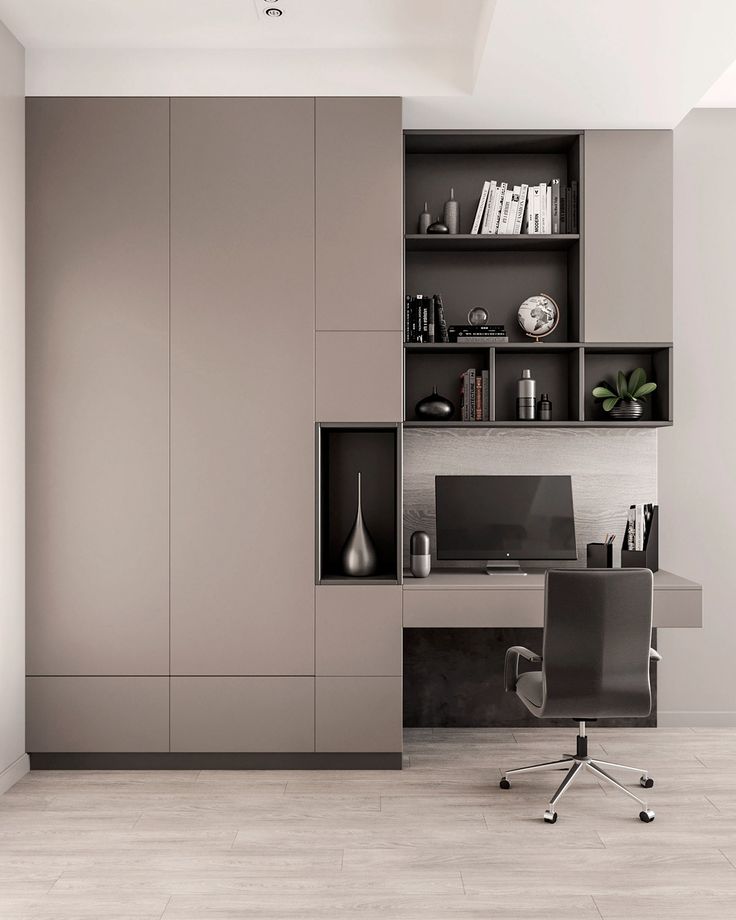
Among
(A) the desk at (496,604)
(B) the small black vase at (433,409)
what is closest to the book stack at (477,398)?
(B) the small black vase at (433,409)

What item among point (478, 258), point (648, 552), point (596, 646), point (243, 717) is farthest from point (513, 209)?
point (243, 717)

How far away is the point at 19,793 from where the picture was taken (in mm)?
3447

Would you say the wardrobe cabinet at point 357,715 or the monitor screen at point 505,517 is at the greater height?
the monitor screen at point 505,517

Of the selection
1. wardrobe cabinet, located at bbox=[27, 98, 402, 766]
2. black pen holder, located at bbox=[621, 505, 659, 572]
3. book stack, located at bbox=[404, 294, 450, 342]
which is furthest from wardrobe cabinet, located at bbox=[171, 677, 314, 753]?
book stack, located at bbox=[404, 294, 450, 342]

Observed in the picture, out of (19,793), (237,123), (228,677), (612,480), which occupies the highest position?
(237,123)

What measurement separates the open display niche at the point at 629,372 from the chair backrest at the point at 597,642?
3.86 ft

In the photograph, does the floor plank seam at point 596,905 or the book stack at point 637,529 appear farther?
the book stack at point 637,529

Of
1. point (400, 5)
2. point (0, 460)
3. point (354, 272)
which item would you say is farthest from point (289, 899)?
point (400, 5)

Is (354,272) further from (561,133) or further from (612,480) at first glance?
(612,480)

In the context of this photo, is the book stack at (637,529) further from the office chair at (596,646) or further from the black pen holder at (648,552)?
the office chair at (596,646)

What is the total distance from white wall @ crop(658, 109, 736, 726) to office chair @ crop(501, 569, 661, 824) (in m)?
1.27

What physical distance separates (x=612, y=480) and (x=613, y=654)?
4.51 ft

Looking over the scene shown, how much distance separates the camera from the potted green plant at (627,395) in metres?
4.06

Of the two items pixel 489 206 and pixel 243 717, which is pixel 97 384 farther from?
pixel 489 206
